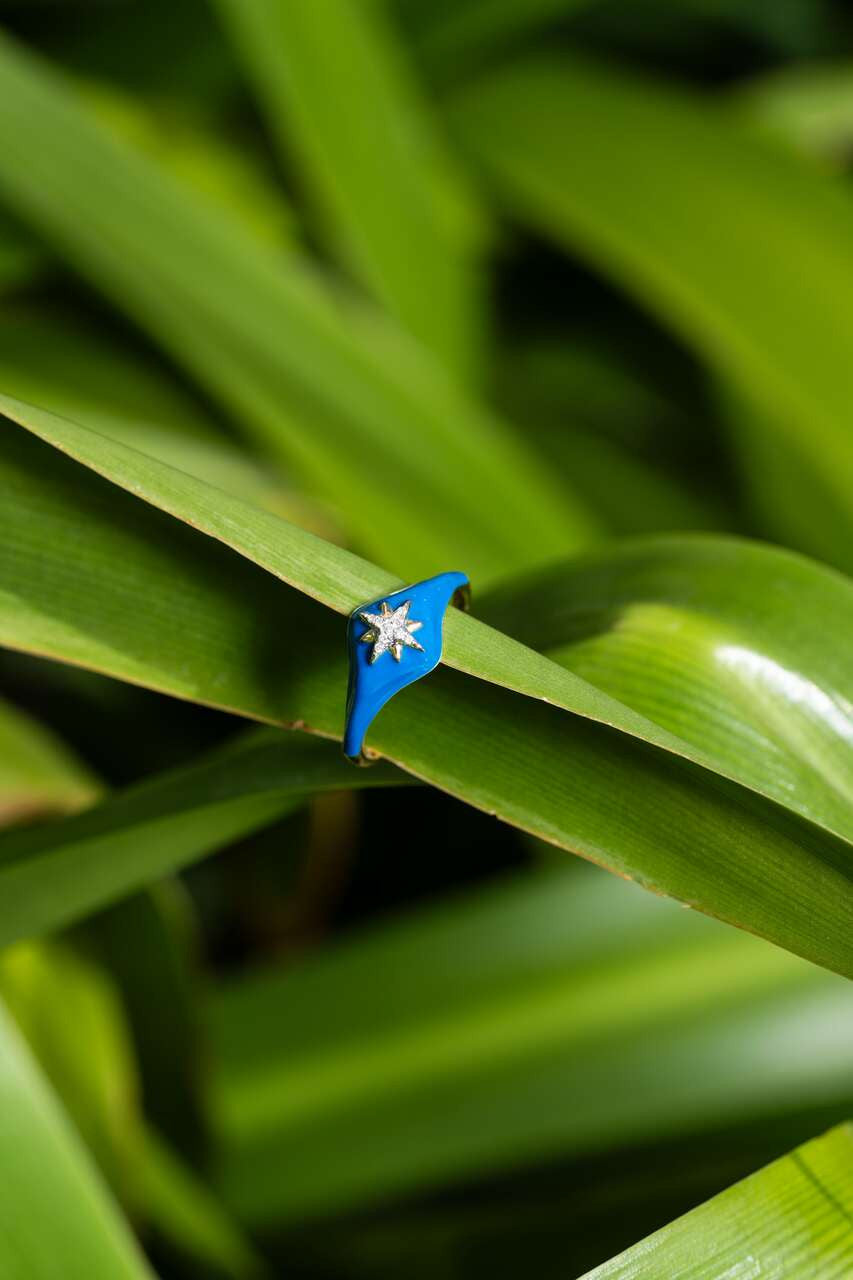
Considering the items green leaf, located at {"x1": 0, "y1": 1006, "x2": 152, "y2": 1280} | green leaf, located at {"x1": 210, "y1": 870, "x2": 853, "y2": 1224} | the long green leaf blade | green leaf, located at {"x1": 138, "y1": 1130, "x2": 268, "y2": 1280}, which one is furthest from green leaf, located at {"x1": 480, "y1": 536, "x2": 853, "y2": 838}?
green leaf, located at {"x1": 138, "y1": 1130, "x2": 268, "y2": 1280}

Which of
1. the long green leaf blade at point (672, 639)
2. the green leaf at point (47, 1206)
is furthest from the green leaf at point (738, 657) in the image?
the green leaf at point (47, 1206)

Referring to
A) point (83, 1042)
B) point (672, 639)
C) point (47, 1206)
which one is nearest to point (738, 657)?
point (672, 639)

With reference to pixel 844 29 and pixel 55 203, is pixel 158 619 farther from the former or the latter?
pixel 844 29

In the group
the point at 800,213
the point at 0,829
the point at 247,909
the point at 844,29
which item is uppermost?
the point at 844,29

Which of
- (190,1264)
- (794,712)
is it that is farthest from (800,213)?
(190,1264)

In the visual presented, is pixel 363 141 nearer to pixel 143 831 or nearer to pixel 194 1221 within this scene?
pixel 143 831
